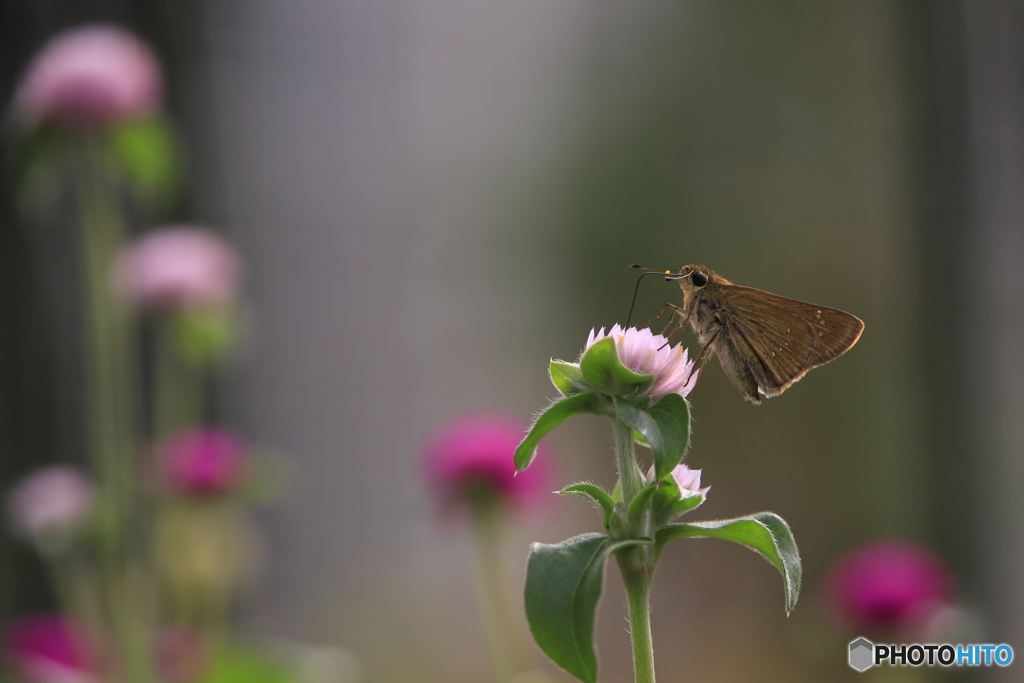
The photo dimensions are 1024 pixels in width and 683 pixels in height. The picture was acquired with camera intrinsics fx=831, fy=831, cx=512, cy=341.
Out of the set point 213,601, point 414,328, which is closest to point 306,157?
point 414,328

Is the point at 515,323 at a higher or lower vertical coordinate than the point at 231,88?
lower

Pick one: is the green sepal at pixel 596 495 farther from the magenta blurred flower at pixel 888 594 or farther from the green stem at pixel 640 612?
the magenta blurred flower at pixel 888 594

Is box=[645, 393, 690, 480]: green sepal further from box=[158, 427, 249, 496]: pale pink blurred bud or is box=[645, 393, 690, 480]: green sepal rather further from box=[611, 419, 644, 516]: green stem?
box=[158, 427, 249, 496]: pale pink blurred bud

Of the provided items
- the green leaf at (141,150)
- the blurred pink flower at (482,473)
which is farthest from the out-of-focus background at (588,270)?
the green leaf at (141,150)

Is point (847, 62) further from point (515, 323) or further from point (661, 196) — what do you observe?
point (515, 323)

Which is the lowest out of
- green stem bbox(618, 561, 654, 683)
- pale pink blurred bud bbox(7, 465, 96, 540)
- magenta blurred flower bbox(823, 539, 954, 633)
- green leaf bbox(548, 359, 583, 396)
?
magenta blurred flower bbox(823, 539, 954, 633)

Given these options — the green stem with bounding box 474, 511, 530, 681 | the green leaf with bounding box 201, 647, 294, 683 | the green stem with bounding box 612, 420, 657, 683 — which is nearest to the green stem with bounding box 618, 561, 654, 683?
the green stem with bounding box 612, 420, 657, 683
